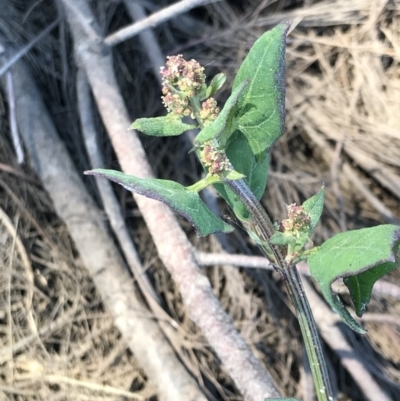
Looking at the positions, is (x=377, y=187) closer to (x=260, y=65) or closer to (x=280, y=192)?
(x=280, y=192)

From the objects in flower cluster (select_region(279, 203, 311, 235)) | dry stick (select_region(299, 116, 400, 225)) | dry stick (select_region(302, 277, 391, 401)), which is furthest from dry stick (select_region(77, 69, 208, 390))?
flower cluster (select_region(279, 203, 311, 235))

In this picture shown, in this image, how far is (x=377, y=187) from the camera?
1769 mm

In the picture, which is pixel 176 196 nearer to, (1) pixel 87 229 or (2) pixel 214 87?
(2) pixel 214 87

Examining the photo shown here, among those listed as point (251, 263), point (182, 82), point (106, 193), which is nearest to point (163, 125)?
point (182, 82)

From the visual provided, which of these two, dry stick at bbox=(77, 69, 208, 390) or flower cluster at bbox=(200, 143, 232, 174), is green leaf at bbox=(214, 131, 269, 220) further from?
dry stick at bbox=(77, 69, 208, 390)

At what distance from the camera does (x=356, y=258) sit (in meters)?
0.62

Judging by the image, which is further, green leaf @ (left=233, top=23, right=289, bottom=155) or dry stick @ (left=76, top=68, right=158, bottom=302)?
dry stick @ (left=76, top=68, right=158, bottom=302)

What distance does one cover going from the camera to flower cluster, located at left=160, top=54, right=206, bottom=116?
0.66 metres

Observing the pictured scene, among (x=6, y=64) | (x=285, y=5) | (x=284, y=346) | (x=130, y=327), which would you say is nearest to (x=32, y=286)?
(x=130, y=327)

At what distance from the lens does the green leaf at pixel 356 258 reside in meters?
0.60

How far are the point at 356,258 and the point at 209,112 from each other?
275mm

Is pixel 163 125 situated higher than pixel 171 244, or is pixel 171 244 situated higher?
pixel 163 125

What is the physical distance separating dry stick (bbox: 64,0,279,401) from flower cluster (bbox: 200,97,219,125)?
83 cm

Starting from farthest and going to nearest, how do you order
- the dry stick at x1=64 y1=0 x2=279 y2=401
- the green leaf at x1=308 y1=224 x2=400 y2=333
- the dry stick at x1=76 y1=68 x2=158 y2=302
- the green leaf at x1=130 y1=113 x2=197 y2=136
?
the dry stick at x1=76 y1=68 x2=158 y2=302, the dry stick at x1=64 y1=0 x2=279 y2=401, the green leaf at x1=130 y1=113 x2=197 y2=136, the green leaf at x1=308 y1=224 x2=400 y2=333
